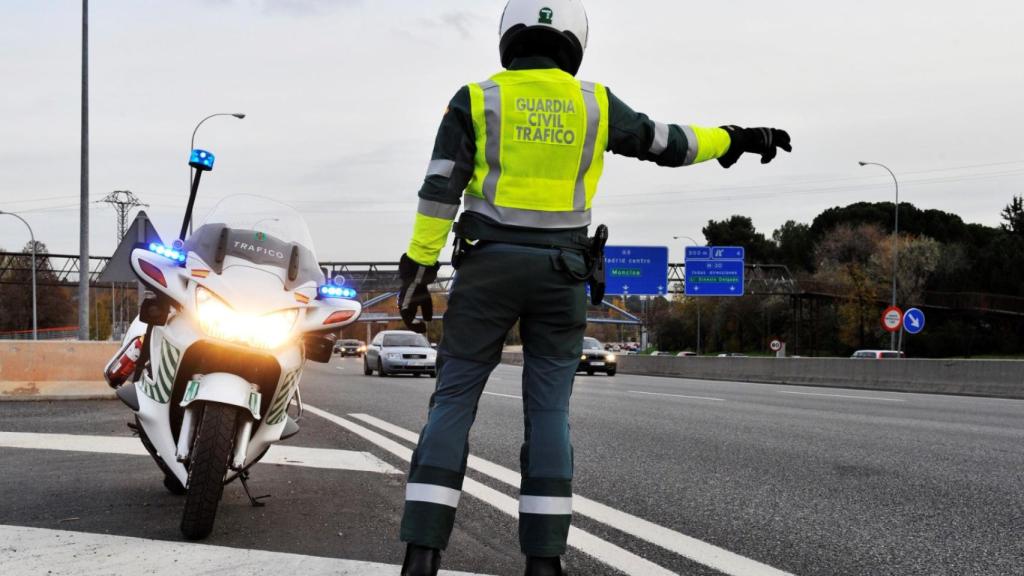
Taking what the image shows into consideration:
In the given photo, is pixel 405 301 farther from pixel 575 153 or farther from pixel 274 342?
pixel 274 342

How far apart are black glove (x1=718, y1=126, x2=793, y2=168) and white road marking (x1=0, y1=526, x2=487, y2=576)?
76.9 inches

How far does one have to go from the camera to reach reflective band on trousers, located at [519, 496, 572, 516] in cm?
312

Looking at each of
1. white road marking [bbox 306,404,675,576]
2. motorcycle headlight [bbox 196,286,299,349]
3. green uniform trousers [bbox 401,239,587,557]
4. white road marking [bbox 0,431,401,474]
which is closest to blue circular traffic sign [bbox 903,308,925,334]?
white road marking [bbox 0,431,401,474]

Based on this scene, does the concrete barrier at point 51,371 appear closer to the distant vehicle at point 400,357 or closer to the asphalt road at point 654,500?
the asphalt road at point 654,500

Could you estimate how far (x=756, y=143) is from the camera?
394cm

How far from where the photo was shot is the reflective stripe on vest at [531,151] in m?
3.35

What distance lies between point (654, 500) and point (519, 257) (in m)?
2.34

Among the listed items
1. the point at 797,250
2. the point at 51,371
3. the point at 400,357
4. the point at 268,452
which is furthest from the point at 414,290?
the point at 797,250

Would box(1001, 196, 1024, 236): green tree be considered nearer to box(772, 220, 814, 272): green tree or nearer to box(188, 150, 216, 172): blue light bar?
box(772, 220, 814, 272): green tree

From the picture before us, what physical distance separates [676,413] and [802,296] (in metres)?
62.4

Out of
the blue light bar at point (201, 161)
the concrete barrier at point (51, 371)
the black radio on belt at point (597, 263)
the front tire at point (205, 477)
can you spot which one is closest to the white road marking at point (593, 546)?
the front tire at point (205, 477)

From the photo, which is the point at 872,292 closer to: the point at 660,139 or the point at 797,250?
the point at 797,250

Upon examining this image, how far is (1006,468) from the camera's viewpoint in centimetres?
638

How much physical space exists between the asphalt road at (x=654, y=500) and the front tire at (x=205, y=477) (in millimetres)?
124
